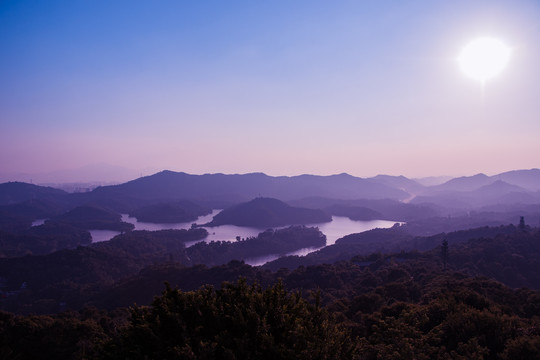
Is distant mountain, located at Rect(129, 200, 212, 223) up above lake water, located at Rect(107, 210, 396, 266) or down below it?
above

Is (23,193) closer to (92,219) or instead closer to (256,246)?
(92,219)

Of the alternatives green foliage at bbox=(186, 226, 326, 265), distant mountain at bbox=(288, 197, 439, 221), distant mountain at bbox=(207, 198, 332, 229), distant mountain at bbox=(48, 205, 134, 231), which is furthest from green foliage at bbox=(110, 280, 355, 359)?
distant mountain at bbox=(288, 197, 439, 221)

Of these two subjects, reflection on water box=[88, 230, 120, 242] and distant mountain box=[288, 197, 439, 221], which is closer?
reflection on water box=[88, 230, 120, 242]

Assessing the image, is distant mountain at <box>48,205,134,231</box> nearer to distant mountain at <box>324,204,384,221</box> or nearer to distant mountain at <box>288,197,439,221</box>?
distant mountain at <box>288,197,439,221</box>

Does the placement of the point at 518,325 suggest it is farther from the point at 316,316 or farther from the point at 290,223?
the point at 290,223

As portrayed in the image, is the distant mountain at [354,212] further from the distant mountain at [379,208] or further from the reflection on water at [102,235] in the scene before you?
the reflection on water at [102,235]

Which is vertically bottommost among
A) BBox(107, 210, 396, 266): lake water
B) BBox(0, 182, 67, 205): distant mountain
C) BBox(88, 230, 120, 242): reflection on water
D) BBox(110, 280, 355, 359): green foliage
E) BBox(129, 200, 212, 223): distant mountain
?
BBox(107, 210, 396, 266): lake water

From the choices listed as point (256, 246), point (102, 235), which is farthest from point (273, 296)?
point (102, 235)
